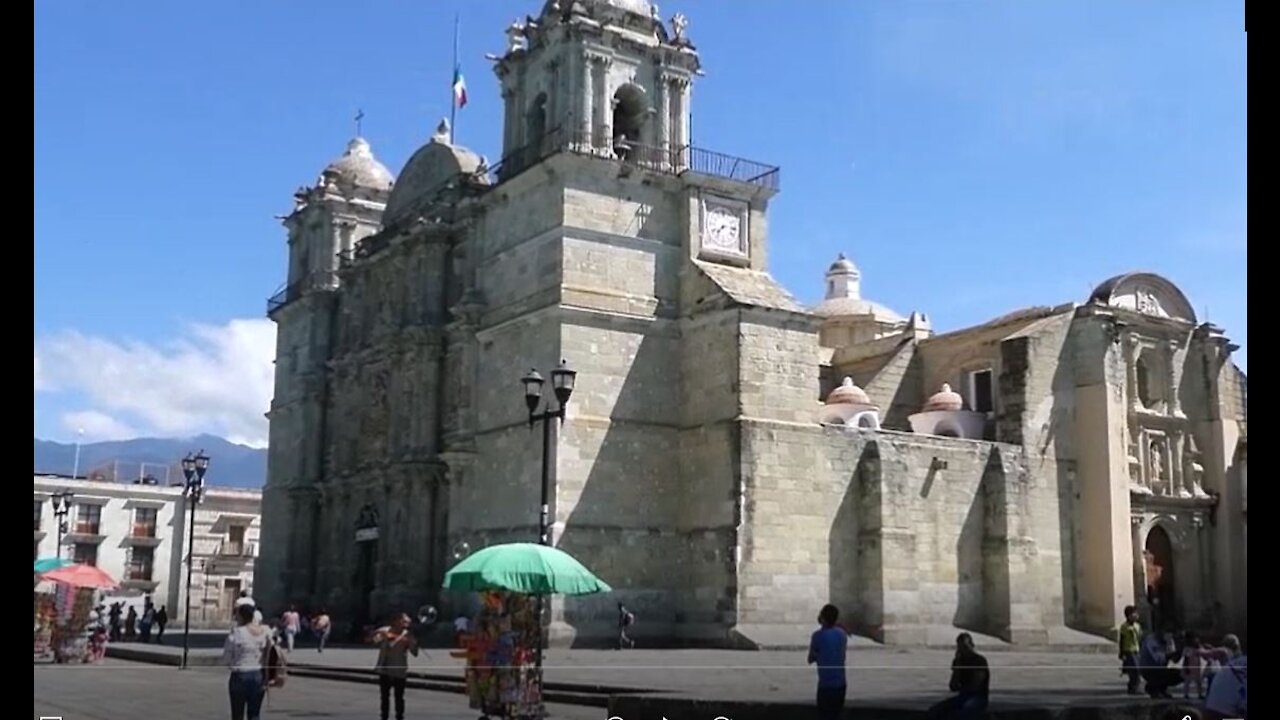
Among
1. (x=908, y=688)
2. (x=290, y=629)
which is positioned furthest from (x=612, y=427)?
(x=908, y=688)

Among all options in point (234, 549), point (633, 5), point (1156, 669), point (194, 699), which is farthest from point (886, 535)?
point (234, 549)

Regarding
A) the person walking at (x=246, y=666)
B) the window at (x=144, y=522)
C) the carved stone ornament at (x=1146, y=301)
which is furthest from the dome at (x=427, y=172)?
the person walking at (x=246, y=666)

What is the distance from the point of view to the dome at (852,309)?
46.3m

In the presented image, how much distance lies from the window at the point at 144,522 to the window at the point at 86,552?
1.31m

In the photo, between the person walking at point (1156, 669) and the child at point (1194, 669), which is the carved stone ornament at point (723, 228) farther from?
the child at point (1194, 669)

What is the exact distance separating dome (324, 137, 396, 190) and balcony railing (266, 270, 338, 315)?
3.56 m

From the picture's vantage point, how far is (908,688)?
17156 millimetres

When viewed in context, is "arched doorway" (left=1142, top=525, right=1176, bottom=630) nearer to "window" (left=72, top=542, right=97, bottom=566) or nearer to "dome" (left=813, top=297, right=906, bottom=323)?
"dome" (left=813, top=297, right=906, bottom=323)

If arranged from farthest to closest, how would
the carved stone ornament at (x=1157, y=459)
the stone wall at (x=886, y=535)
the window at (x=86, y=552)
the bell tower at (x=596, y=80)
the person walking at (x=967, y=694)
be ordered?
the window at (x=86, y=552) < the carved stone ornament at (x=1157, y=459) < the bell tower at (x=596, y=80) < the stone wall at (x=886, y=535) < the person walking at (x=967, y=694)

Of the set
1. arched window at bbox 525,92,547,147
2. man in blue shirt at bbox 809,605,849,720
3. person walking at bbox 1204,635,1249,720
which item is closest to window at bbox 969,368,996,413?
arched window at bbox 525,92,547,147

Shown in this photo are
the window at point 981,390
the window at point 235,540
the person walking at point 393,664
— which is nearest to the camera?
the person walking at point 393,664

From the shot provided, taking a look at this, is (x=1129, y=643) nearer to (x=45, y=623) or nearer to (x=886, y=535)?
(x=886, y=535)

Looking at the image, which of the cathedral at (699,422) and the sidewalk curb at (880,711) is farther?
the cathedral at (699,422)

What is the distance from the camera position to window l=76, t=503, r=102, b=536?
40.4 m
